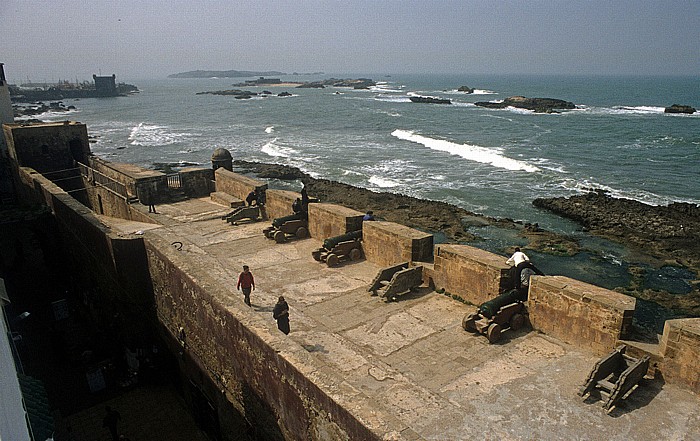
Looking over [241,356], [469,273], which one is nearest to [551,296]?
[469,273]

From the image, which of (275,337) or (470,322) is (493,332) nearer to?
(470,322)

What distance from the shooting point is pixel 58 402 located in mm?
9836

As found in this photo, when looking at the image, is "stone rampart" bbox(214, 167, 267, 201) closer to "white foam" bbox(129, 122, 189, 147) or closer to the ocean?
the ocean

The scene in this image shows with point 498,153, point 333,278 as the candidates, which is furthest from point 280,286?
point 498,153

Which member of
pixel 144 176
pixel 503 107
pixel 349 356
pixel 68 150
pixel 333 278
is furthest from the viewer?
pixel 503 107

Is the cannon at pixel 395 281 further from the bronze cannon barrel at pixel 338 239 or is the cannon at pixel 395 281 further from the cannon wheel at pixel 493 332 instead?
the cannon wheel at pixel 493 332

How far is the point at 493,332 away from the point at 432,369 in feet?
4.15

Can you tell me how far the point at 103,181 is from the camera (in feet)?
61.6

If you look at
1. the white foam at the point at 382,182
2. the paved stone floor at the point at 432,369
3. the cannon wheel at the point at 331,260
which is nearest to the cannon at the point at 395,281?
the paved stone floor at the point at 432,369

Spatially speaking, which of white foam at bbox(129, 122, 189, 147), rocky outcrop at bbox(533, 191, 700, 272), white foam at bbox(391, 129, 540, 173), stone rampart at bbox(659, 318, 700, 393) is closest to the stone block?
stone rampart at bbox(659, 318, 700, 393)

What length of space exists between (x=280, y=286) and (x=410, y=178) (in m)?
25.4

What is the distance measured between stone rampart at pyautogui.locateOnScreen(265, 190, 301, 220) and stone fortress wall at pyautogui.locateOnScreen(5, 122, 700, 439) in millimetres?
186

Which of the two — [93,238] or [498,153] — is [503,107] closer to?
[498,153]

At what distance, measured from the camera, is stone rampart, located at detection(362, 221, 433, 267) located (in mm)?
10195
